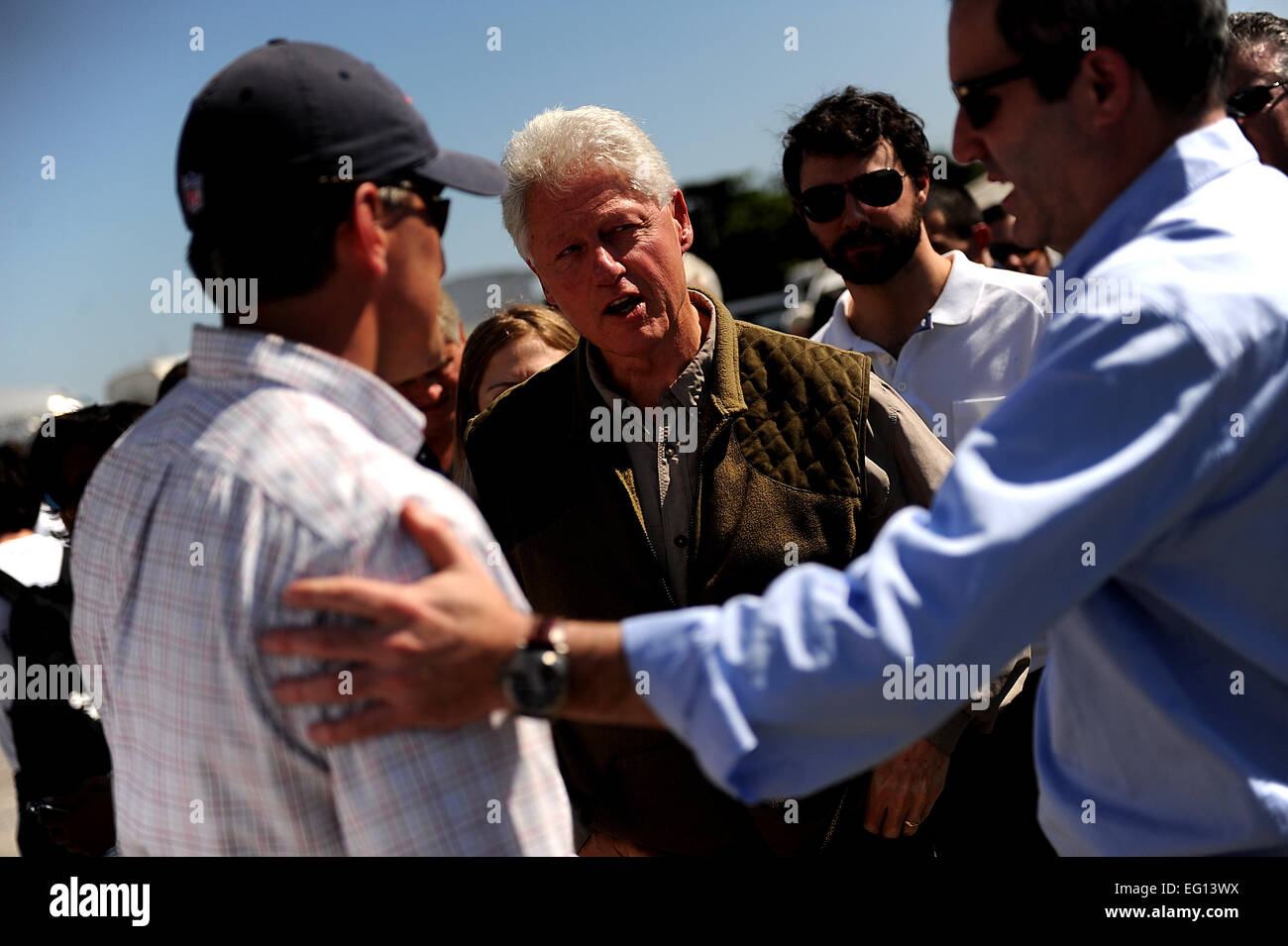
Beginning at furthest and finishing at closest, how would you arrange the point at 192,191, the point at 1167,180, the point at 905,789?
1. the point at 905,789
2. the point at 1167,180
3. the point at 192,191

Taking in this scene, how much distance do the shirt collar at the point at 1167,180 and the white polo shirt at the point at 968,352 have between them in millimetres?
2275

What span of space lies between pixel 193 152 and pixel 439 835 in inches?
40.9

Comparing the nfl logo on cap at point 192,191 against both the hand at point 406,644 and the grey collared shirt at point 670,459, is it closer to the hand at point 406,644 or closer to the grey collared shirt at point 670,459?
the hand at point 406,644

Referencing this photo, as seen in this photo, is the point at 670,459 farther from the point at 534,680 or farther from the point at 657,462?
the point at 534,680

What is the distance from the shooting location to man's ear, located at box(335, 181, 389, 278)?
5.69 feet

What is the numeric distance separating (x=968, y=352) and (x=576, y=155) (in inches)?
68.8

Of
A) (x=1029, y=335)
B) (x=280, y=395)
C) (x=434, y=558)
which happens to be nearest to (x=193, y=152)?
(x=280, y=395)

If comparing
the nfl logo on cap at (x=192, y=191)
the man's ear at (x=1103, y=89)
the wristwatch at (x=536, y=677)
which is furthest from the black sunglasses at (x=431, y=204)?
the man's ear at (x=1103, y=89)

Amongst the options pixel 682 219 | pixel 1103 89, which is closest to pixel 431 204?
pixel 1103 89

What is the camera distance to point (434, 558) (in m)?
1.57

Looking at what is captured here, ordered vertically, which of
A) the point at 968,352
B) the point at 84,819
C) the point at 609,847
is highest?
the point at 968,352

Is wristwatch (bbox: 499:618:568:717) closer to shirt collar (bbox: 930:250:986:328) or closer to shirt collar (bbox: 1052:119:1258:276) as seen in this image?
shirt collar (bbox: 1052:119:1258:276)

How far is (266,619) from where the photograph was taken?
1539mm

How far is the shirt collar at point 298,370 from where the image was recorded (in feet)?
5.56
